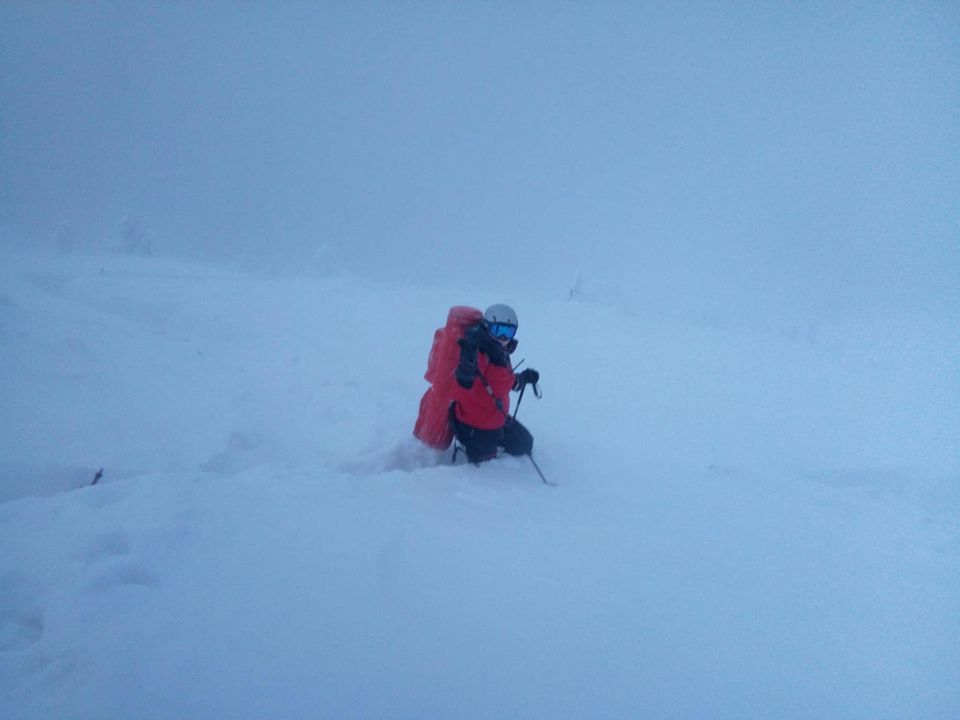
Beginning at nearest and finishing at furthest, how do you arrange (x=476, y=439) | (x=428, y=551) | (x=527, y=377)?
(x=428, y=551) < (x=476, y=439) < (x=527, y=377)

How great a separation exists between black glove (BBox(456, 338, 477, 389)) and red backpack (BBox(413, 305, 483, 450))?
1.15 ft

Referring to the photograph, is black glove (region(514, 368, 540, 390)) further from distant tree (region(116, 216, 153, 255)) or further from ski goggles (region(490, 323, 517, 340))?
distant tree (region(116, 216, 153, 255))

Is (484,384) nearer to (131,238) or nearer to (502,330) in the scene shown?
(502,330)

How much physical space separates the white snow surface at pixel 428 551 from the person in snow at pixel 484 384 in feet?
1.14

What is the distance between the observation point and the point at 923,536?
4918mm

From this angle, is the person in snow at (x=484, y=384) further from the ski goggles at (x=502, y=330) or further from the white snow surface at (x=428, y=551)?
the white snow surface at (x=428, y=551)

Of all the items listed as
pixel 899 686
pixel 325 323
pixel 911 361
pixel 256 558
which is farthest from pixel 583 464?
pixel 911 361

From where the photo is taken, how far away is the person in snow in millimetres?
4742

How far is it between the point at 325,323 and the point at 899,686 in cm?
1227

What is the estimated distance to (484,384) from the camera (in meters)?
4.97

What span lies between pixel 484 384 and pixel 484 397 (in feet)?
0.54

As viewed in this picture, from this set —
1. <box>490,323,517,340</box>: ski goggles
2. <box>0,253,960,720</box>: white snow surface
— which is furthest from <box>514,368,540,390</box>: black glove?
<box>0,253,960,720</box>: white snow surface

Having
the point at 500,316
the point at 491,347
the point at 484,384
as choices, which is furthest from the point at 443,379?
the point at 500,316

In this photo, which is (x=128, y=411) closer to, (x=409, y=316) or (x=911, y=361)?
(x=409, y=316)
